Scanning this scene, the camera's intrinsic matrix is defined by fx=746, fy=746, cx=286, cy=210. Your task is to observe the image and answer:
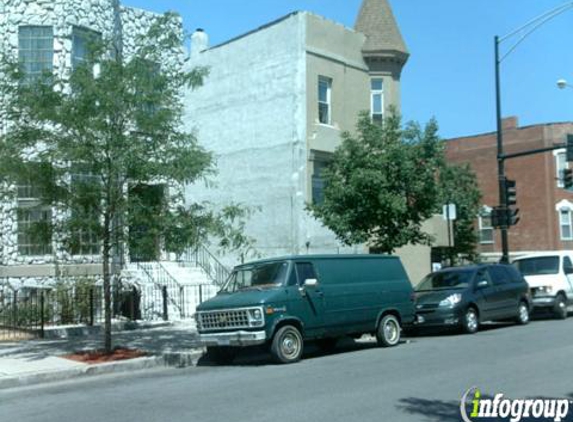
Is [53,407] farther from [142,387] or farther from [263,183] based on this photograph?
[263,183]

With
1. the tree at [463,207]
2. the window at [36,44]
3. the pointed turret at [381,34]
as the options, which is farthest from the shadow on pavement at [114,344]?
the tree at [463,207]

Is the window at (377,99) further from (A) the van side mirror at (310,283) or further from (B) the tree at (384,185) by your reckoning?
(A) the van side mirror at (310,283)

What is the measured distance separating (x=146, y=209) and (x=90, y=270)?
307 inches

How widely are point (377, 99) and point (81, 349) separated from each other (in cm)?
1619

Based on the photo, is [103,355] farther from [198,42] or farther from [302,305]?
[198,42]

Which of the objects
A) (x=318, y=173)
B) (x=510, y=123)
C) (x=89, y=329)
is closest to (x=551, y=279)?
(x=318, y=173)

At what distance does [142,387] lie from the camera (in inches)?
441

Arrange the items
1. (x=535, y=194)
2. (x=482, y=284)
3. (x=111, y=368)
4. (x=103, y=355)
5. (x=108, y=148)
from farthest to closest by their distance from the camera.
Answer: (x=535, y=194) → (x=482, y=284) → (x=103, y=355) → (x=108, y=148) → (x=111, y=368)

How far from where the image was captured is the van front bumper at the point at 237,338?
12.9 meters

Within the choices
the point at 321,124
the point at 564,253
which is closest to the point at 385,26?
the point at 321,124

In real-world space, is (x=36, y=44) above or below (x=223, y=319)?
above

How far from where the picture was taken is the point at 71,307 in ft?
61.1

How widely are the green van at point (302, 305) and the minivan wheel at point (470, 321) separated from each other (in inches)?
81.1

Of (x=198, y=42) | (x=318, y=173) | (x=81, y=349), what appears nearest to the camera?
(x=81, y=349)
